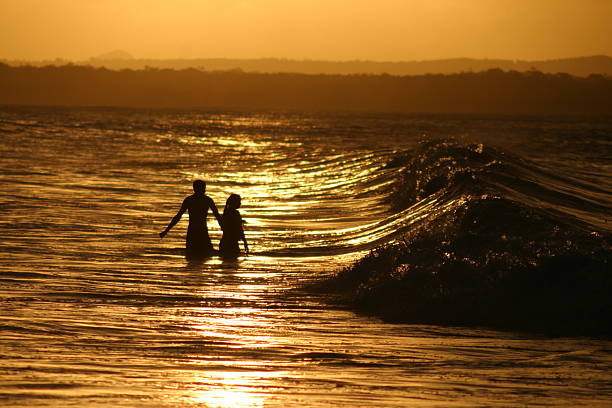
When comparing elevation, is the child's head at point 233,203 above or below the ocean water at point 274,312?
above

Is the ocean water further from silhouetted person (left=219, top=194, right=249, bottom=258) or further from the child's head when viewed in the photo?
the child's head

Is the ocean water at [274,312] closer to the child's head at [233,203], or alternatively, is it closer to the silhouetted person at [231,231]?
the silhouetted person at [231,231]

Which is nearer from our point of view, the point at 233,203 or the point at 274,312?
the point at 274,312

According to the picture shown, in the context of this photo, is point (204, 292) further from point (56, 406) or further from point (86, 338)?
point (56, 406)

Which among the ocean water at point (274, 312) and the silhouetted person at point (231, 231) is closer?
the ocean water at point (274, 312)

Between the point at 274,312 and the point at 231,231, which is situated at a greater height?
the point at 231,231

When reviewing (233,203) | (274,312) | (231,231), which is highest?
(233,203)

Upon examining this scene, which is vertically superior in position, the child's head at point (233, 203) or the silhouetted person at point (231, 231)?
the child's head at point (233, 203)

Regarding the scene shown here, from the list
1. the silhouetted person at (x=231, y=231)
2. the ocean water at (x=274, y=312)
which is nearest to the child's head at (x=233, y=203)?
the silhouetted person at (x=231, y=231)

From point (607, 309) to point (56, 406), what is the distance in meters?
5.80

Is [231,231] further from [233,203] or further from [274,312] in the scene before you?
[274,312]

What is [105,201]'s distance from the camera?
816 inches

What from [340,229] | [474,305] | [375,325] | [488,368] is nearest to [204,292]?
[375,325]

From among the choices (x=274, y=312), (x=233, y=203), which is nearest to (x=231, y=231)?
(x=233, y=203)
